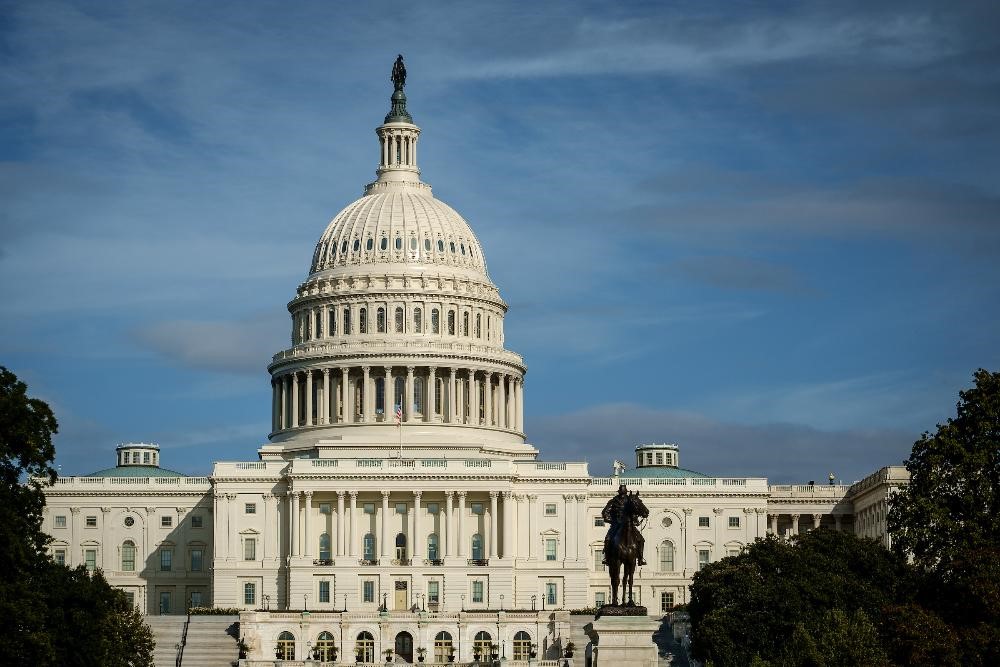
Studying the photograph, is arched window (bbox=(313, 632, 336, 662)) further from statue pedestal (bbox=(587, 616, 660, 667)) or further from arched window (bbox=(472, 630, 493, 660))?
statue pedestal (bbox=(587, 616, 660, 667))

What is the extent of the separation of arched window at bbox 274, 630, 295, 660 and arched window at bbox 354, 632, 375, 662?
4841mm

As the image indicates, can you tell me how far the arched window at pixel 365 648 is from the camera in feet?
598

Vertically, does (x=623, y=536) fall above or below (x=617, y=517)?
below

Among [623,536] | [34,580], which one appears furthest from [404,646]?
[623,536]

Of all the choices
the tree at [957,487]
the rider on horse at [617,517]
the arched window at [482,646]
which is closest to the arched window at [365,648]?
the arched window at [482,646]

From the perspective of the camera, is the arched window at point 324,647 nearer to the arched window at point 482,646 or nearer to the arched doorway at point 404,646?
the arched doorway at point 404,646

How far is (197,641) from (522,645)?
24251 millimetres

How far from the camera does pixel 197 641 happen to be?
17700 cm

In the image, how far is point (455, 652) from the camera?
182875 mm

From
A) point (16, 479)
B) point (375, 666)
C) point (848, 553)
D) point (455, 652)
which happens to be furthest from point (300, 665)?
point (16, 479)

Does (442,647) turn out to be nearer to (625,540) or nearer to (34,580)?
(34,580)

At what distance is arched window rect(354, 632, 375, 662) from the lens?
598 ft

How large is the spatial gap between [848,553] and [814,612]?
9.41 m

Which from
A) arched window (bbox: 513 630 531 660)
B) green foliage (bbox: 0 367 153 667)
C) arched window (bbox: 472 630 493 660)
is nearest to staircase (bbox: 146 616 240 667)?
arched window (bbox: 472 630 493 660)
